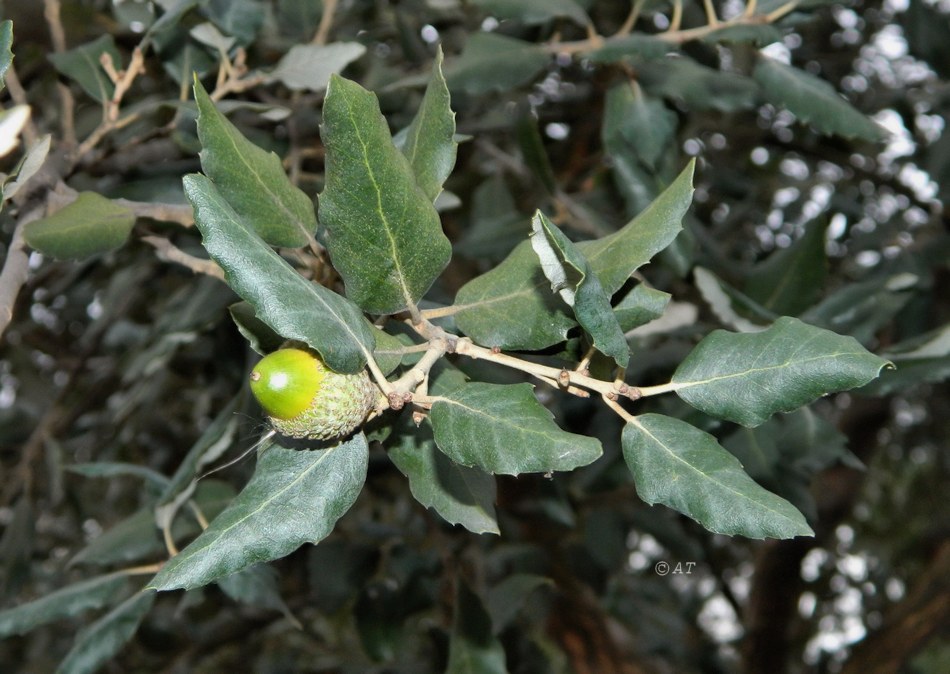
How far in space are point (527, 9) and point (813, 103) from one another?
0.41m

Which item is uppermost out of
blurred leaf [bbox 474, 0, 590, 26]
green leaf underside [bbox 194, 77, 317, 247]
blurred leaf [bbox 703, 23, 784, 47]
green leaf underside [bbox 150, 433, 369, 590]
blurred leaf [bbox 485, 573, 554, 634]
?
green leaf underside [bbox 194, 77, 317, 247]

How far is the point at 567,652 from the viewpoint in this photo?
7.18ft

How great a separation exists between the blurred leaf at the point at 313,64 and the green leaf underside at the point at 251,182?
0.48m

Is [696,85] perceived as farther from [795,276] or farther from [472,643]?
[472,643]

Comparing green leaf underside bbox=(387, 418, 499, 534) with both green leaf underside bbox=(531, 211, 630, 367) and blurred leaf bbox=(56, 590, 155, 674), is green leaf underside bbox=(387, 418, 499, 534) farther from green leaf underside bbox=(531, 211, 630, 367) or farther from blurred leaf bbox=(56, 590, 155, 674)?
blurred leaf bbox=(56, 590, 155, 674)

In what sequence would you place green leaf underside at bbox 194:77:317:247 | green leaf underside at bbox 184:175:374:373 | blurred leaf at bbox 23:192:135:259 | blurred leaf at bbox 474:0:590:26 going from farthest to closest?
blurred leaf at bbox 474:0:590:26 → blurred leaf at bbox 23:192:135:259 → green leaf underside at bbox 194:77:317:247 → green leaf underside at bbox 184:175:374:373

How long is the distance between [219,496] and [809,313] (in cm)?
90

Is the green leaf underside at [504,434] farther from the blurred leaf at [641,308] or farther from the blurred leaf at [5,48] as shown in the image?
the blurred leaf at [5,48]

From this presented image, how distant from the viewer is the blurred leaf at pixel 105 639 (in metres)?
1.19

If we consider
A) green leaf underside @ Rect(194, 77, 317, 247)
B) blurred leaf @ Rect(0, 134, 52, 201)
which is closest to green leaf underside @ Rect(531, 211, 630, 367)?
green leaf underside @ Rect(194, 77, 317, 247)

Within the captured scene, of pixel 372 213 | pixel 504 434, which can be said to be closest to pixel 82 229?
pixel 372 213

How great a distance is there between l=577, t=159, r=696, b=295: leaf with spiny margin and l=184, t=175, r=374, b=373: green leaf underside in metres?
0.21

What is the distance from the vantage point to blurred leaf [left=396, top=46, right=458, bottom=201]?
0.76 m

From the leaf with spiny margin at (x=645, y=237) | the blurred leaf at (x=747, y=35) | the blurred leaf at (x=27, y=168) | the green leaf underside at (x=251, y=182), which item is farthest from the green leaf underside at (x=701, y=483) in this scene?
the blurred leaf at (x=747, y=35)
